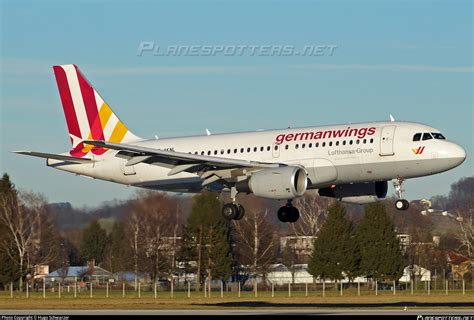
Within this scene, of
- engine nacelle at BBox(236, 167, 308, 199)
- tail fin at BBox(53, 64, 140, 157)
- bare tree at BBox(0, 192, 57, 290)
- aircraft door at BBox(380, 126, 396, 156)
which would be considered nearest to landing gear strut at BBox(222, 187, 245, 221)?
engine nacelle at BBox(236, 167, 308, 199)

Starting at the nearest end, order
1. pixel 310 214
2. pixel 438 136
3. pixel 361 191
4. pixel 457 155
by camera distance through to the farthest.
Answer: pixel 457 155 < pixel 438 136 < pixel 361 191 < pixel 310 214

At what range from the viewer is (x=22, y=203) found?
9256 centimetres

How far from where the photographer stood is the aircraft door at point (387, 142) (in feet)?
183

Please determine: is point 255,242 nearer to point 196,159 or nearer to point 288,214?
point 288,214

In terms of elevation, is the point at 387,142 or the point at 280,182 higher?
the point at 387,142

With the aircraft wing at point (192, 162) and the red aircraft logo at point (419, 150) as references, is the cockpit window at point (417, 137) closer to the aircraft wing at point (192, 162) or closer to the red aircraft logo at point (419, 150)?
the red aircraft logo at point (419, 150)

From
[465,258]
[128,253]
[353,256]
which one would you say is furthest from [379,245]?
[128,253]

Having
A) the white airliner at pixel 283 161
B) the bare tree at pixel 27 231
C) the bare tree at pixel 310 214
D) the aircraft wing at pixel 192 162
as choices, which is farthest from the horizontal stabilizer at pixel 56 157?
the bare tree at pixel 310 214

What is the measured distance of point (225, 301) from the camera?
6919 centimetres

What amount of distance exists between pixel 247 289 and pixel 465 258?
21.6m

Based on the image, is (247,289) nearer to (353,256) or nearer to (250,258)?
(250,258)

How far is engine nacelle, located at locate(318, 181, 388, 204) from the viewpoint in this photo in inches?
2394

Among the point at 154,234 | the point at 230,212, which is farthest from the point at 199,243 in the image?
the point at 230,212

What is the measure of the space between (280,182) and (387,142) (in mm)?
5846
